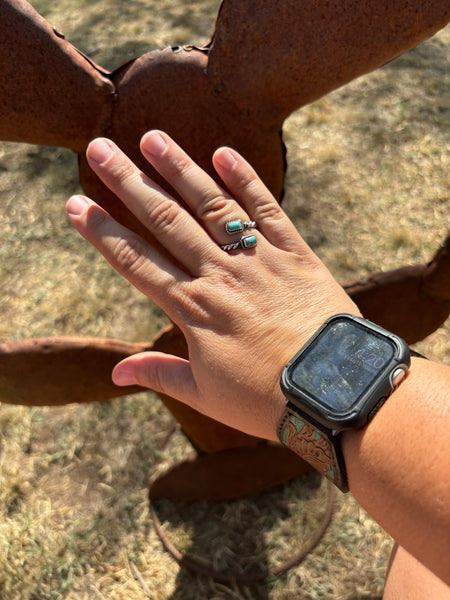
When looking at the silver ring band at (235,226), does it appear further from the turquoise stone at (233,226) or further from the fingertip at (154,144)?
the fingertip at (154,144)

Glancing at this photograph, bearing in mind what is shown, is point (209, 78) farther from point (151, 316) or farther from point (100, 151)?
point (151, 316)

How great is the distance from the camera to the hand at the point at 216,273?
1029 mm

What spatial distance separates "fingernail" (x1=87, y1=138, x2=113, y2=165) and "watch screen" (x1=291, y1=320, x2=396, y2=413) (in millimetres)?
577

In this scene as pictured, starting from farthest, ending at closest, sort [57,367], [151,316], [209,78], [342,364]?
[151,316], [57,367], [209,78], [342,364]

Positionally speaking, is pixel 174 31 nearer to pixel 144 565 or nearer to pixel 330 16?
pixel 330 16

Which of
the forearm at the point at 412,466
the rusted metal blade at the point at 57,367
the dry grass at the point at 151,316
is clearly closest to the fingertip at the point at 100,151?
the rusted metal blade at the point at 57,367

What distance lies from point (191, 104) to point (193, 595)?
1.71 m

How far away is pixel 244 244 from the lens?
1.09 meters

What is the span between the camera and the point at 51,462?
90.6 inches

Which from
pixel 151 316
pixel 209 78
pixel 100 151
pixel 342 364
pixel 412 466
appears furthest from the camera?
pixel 151 316

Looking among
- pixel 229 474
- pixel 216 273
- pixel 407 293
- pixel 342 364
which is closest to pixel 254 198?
pixel 216 273

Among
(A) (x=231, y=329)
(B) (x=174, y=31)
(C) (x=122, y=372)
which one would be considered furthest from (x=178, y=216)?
(B) (x=174, y=31)

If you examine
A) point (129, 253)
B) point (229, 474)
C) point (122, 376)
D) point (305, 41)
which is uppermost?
point (305, 41)

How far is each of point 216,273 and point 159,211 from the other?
7.1 inches
